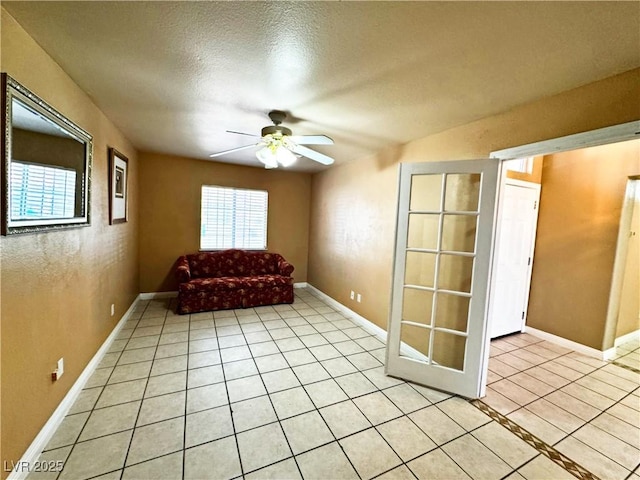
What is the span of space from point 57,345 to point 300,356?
6.42 ft

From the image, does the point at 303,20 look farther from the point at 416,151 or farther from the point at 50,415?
the point at 50,415

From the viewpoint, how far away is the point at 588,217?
124 inches

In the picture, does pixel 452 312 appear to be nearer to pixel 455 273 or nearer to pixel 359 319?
pixel 455 273

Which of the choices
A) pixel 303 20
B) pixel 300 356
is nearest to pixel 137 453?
pixel 300 356

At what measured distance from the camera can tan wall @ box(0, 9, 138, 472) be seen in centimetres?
130

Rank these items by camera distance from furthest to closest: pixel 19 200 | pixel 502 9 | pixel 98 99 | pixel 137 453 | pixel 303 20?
1. pixel 98 99
2. pixel 137 453
3. pixel 19 200
4. pixel 303 20
5. pixel 502 9

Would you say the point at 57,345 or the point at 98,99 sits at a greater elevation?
the point at 98,99

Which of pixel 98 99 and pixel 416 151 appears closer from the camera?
pixel 98 99

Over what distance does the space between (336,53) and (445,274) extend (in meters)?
1.99

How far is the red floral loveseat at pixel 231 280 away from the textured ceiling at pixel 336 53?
8.09ft

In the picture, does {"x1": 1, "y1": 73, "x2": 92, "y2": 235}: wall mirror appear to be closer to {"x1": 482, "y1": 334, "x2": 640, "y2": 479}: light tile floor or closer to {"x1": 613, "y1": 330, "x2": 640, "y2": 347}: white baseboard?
{"x1": 482, "y1": 334, "x2": 640, "y2": 479}: light tile floor

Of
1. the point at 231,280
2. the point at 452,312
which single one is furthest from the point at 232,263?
the point at 452,312

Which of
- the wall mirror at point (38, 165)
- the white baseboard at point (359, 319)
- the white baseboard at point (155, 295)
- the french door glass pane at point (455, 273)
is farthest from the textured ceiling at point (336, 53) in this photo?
the white baseboard at point (155, 295)

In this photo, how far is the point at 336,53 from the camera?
1.46 m
